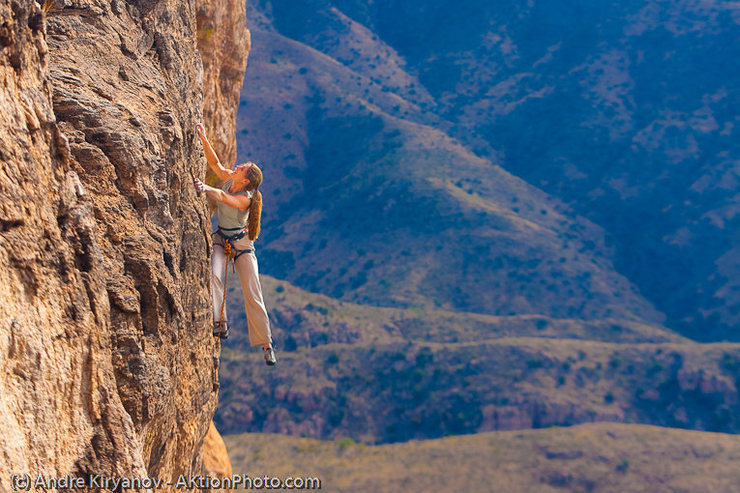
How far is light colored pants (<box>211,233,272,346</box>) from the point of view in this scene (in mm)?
9453

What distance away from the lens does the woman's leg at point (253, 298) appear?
9453mm

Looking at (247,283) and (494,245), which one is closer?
(247,283)

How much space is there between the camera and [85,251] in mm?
6035

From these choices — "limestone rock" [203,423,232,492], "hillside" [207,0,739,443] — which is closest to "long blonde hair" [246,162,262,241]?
"limestone rock" [203,423,232,492]

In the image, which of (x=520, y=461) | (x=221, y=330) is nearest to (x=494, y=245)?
(x=520, y=461)

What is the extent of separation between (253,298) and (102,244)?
303 cm

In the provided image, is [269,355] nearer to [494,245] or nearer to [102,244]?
[102,244]

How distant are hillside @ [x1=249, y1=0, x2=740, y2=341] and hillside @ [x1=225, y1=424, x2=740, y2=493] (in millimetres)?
20094

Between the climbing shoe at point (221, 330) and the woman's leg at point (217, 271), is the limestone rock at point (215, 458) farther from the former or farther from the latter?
the woman's leg at point (217, 271)

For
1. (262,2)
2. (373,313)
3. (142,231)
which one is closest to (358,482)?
(373,313)

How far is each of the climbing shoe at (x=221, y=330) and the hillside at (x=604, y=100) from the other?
59.6 metres

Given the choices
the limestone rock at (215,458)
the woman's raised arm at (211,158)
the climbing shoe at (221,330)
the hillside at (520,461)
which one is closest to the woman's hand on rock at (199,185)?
the woman's raised arm at (211,158)

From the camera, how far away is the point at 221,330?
9969mm

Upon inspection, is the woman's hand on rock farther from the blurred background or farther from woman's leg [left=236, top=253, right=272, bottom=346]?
the blurred background
